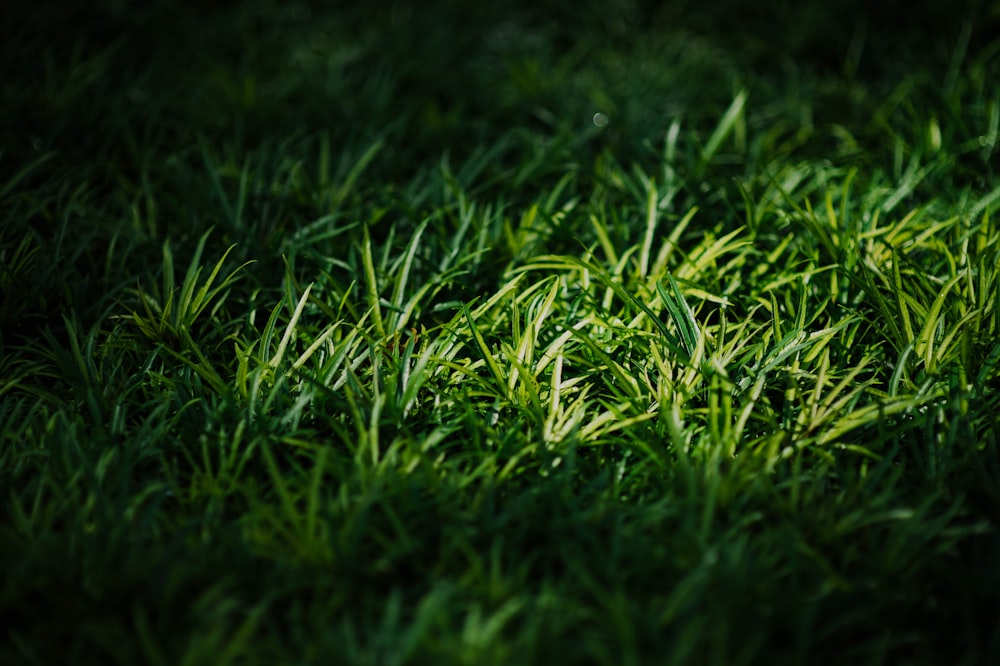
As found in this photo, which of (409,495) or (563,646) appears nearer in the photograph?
(563,646)

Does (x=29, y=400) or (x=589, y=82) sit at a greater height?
(x=589, y=82)

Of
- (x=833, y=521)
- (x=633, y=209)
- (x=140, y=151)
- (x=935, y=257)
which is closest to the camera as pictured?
(x=833, y=521)

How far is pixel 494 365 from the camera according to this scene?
1.73m

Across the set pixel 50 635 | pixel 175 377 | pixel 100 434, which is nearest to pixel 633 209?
pixel 175 377

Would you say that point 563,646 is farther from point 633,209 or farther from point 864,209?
point 864,209

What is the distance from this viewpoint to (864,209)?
2.23 meters

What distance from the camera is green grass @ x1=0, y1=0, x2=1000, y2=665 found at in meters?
Result: 1.34

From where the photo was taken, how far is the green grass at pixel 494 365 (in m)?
1.34

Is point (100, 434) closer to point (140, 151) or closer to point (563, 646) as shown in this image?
point (563, 646)

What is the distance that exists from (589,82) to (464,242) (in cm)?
118

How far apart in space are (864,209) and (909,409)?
76cm

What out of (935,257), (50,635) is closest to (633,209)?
(935,257)

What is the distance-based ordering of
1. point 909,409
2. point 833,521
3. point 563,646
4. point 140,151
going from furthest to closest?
point 140,151
point 909,409
point 833,521
point 563,646

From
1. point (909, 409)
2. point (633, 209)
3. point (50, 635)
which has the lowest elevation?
point (50, 635)
